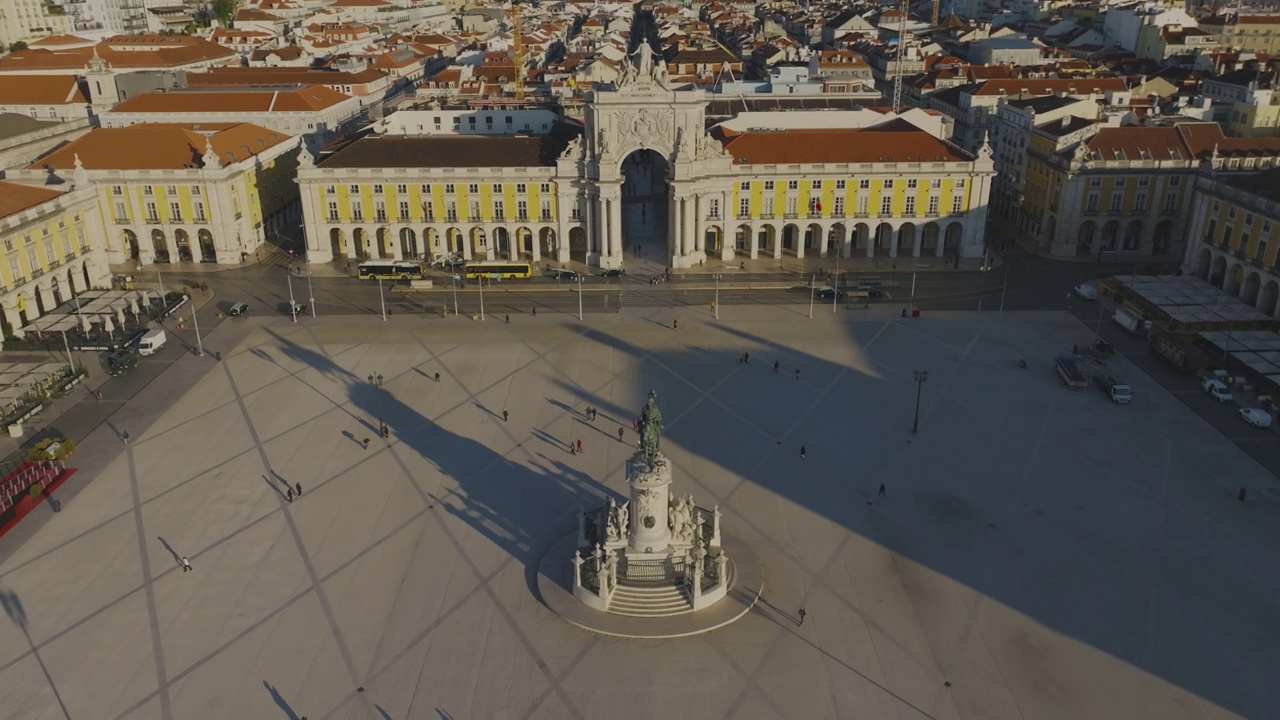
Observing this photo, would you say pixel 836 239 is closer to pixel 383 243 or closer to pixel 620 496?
pixel 383 243

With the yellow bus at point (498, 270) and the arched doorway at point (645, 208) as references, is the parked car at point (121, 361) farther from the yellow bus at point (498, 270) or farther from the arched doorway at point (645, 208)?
the arched doorway at point (645, 208)

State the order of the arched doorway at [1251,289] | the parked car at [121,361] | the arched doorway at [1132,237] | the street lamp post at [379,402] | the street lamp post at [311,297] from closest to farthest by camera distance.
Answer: the street lamp post at [379,402] → the parked car at [121,361] → the arched doorway at [1251,289] → the street lamp post at [311,297] → the arched doorway at [1132,237]

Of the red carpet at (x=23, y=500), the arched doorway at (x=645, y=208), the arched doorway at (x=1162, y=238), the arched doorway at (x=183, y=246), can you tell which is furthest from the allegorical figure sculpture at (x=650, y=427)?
the arched doorway at (x=1162, y=238)

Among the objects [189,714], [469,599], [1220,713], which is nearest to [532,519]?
[469,599]

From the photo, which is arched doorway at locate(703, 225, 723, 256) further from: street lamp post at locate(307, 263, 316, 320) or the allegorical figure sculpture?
the allegorical figure sculpture

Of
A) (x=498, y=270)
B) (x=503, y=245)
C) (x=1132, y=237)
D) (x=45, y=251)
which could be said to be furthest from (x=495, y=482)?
(x=1132, y=237)

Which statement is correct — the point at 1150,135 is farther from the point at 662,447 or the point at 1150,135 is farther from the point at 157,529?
the point at 157,529
